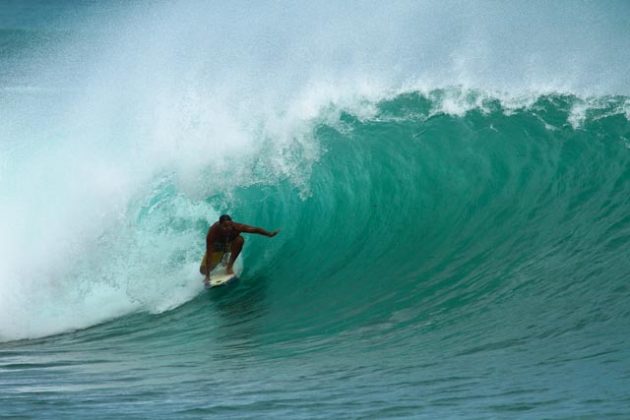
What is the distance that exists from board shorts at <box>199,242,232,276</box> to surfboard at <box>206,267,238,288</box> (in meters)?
0.11

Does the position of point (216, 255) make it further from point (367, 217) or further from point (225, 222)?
point (367, 217)

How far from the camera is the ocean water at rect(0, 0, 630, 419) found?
748cm

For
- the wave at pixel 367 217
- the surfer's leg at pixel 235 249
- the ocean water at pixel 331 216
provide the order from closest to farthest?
the ocean water at pixel 331 216 → the wave at pixel 367 217 → the surfer's leg at pixel 235 249

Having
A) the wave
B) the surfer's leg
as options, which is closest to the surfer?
the surfer's leg

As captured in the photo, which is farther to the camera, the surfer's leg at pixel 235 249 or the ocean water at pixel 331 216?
the surfer's leg at pixel 235 249

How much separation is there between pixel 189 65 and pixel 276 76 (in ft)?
5.88

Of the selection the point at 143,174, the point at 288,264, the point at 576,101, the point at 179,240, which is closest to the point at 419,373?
the point at 288,264

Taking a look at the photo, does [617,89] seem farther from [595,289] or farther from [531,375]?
[531,375]

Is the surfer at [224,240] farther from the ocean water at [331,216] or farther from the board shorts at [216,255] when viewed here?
the ocean water at [331,216]

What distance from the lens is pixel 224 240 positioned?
11.9 meters

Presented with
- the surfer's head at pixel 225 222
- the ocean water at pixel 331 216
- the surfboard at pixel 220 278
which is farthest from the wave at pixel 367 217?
the surfer's head at pixel 225 222

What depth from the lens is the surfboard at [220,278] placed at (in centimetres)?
1196

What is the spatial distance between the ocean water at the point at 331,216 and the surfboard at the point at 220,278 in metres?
0.24

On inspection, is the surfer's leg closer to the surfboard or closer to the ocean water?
the surfboard
